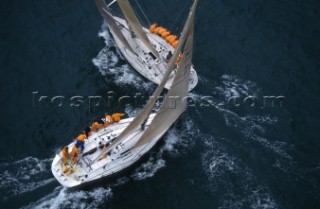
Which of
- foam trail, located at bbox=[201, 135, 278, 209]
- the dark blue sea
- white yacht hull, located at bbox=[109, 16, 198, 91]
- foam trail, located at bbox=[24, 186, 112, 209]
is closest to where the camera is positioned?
foam trail, located at bbox=[24, 186, 112, 209]

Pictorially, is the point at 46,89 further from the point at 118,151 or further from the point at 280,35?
the point at 280,35

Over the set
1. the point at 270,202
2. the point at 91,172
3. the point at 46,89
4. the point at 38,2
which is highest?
the point at 38,2

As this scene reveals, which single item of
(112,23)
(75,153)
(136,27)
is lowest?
(75,153)

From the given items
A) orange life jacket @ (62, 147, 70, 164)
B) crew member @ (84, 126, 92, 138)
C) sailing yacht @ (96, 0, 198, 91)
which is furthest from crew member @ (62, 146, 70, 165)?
sailing yacht @ (96, 0, 198, 91)

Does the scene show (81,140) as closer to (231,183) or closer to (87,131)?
(87,131)

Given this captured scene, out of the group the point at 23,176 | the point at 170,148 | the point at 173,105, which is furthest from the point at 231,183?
the point at 23,176

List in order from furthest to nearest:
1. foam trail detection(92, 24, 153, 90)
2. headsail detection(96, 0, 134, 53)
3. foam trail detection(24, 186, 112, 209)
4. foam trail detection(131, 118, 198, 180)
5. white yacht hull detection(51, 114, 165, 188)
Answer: foam trail detection(92, 24, 153, 90), headsail detection(96, 0, 134, 53), foam trail detection(131, 118, 198, 180), white yacht hull detection(51, 114, 165, 188), foam trail detection(24, 186, 112, 209)

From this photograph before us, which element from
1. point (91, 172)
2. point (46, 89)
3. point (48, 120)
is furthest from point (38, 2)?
point (91, 172)

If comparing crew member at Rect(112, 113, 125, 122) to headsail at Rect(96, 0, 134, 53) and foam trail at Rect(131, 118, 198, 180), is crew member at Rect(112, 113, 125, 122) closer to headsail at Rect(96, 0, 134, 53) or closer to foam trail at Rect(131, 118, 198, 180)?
foam trail at Rect(131, 118, 198, 180)
